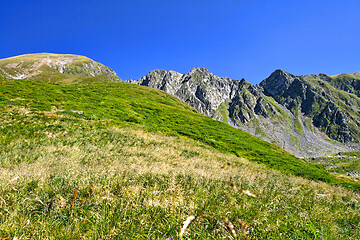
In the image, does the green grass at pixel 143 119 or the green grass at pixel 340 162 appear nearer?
the green grass at pixel 143 119

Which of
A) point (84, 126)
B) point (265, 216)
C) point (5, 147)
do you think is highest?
point (84, 126)

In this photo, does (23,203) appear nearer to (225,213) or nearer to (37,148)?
(225,213)

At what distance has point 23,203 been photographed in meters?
4.02

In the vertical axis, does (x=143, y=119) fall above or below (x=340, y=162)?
below

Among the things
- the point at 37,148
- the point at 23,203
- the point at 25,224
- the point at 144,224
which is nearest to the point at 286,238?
the point at 144,224

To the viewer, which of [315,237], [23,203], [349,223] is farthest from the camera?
[349,223]

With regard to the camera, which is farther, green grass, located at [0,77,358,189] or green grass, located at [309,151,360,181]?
green grass, located at [309,151,360,181]

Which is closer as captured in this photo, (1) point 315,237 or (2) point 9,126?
(1) point 315,237

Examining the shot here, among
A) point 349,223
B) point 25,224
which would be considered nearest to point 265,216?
point 349,223

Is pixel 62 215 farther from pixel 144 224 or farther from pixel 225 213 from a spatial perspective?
pixel 225 213

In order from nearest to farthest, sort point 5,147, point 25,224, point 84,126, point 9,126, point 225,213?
point 25,224 < point 225,213 < point 5,147 < point 9,126 < point 84,126

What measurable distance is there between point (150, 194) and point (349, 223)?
316 inches

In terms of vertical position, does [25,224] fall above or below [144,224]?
below

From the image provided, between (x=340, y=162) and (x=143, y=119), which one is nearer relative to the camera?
(x=143, y=119)
